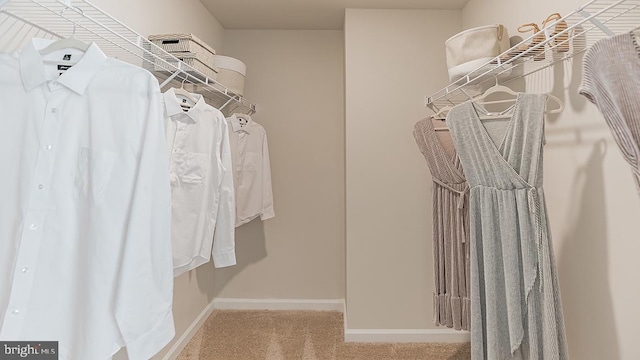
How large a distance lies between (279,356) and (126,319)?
136 cm

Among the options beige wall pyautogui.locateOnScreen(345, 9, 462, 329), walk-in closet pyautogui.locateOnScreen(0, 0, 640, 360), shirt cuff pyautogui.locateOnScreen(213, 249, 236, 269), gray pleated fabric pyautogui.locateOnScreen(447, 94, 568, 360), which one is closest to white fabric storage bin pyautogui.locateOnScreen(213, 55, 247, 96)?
walk-in closet pyautogui.locateOnScreen(0, 0, 640, 360)

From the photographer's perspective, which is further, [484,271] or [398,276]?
[398,276]

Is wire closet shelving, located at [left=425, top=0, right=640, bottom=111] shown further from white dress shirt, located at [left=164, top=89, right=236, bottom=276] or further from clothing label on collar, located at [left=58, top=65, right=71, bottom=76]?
clothing label on collar, located at [left=58, top=65, right=71, bottom=76]

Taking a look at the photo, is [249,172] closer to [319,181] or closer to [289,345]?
[319,181]

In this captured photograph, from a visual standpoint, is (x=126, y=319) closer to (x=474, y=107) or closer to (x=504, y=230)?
(x=504, y=230)

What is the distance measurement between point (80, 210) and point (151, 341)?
439mm

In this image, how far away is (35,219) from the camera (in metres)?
0.83

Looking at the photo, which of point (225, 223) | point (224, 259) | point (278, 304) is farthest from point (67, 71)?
point (278, 304)

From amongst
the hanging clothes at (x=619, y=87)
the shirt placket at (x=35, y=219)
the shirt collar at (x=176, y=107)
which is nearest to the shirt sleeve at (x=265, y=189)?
the shirt collar at (x=176, y=107)

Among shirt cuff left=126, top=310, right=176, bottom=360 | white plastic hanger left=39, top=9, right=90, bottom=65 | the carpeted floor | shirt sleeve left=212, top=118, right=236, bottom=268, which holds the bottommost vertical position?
the carpeted floor

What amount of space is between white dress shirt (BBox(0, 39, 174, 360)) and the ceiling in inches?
64.4

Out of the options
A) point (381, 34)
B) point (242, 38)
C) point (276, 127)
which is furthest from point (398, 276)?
point (242, 38)

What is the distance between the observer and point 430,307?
2.18m

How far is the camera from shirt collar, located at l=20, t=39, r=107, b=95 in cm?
87
